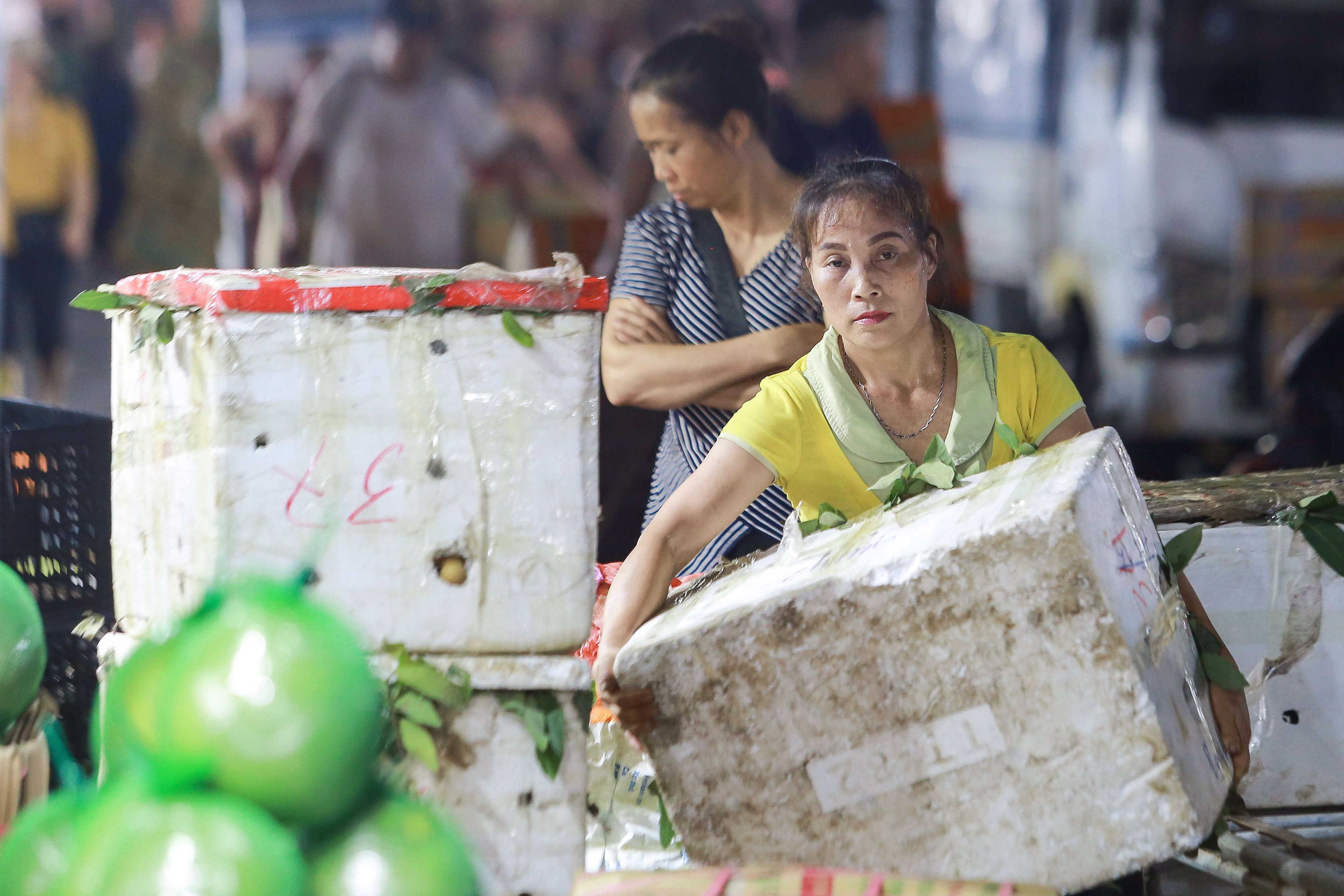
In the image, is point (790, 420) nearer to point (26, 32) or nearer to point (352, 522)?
point (352, 522)

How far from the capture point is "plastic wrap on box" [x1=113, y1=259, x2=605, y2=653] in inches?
45.0

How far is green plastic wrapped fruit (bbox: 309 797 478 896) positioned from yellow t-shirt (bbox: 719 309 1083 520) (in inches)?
34.8

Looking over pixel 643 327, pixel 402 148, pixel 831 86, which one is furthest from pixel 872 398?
pixel 402 148

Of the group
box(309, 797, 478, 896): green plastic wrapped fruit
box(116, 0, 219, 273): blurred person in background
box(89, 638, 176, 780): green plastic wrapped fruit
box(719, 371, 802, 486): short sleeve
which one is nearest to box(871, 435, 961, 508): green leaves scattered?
box(719, 371, 802, 486): short sleeve

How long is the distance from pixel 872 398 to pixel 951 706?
0.60 m

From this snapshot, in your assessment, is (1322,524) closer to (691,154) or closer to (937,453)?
(937,453)

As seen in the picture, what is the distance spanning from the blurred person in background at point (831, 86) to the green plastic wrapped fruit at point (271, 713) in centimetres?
159

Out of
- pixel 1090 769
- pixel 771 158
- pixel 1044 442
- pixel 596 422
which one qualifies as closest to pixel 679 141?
pixel 771 158

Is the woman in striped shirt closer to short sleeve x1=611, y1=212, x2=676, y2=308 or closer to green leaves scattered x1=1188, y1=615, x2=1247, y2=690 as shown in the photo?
short sleeve x1=611, y1=212, x2=676, y2=308

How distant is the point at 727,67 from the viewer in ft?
7.00

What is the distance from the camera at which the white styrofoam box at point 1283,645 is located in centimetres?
188

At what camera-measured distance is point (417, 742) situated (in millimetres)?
1142

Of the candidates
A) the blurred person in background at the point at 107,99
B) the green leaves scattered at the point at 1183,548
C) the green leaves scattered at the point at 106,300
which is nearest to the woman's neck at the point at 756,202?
the green leaves scattered at the point at 1183,548

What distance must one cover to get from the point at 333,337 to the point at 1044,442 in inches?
40.5
